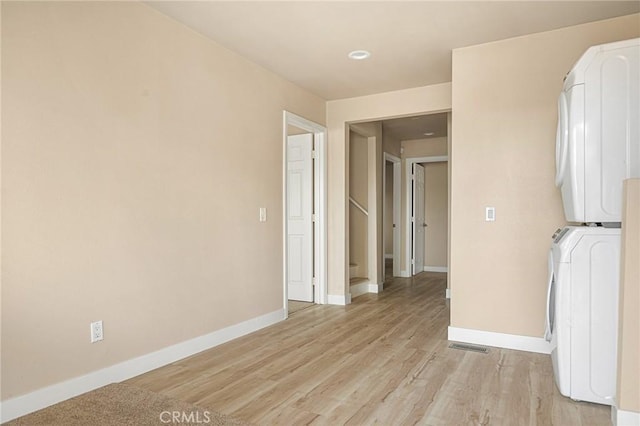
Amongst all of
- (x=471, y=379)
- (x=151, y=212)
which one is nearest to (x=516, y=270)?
(x=471, y=379)

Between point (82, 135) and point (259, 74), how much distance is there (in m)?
1.91

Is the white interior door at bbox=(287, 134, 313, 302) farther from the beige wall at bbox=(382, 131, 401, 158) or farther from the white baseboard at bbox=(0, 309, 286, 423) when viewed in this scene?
the beige wall at bbox=(382, 131, 401, 158)

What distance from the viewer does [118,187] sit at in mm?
2561

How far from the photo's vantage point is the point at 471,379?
264 cm

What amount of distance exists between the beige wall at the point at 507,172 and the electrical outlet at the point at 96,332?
2.68m

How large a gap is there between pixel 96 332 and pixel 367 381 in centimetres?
170

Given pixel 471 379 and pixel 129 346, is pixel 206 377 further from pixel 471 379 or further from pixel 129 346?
pixel 471 379

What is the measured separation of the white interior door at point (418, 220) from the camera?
7.28 meters

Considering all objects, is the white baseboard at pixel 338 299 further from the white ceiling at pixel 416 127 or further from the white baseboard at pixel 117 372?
the white ceiling at pixel 416 127

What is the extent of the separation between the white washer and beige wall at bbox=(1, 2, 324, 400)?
2460mm

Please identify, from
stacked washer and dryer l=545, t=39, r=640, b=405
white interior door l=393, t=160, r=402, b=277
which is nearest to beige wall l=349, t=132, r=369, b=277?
white interior door l=393, t=160, r=402, b=277

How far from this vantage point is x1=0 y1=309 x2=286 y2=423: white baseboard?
6.77 ft

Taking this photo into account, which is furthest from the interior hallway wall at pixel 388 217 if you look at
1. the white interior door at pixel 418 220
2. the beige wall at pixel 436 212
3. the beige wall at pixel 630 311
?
the beige wall at pixel 630 311

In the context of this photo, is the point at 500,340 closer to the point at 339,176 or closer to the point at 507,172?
the point at 507,172
